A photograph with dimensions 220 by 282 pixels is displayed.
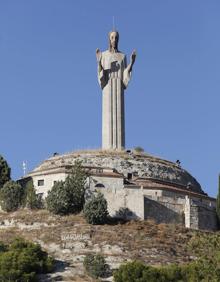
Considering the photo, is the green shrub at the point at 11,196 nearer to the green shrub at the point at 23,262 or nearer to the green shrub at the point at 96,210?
the green shrub at the point at 96,210

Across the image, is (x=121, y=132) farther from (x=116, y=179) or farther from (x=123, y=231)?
(x=123, y=231)

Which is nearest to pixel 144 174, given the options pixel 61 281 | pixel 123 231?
pixel 123 231

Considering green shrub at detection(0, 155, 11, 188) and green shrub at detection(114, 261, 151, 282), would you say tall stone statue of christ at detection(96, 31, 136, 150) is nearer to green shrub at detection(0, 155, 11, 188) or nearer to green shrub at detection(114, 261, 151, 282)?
green shrub at detection(0, 155, 11, 188)

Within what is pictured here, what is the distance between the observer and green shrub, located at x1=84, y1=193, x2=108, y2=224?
84.6m

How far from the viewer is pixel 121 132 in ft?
329

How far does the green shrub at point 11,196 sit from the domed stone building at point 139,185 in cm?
222

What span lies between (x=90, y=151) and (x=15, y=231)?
1555cm

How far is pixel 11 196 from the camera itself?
9038 centimetres

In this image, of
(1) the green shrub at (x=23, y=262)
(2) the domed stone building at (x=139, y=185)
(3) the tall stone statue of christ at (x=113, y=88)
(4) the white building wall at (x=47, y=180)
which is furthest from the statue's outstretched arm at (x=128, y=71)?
(1) the green shrub at (x=23, y=262)

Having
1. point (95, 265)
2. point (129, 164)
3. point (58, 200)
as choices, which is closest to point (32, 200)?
point (58, 200)

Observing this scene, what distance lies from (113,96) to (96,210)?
19685mm

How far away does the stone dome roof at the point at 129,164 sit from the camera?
95.6m

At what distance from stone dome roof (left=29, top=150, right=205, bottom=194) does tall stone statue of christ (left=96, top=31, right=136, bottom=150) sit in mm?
2325

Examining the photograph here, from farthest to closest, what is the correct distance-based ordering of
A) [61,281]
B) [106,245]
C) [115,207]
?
[115,207] < [106,245] < [61,281]
